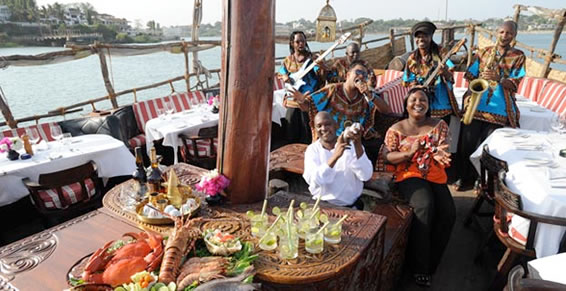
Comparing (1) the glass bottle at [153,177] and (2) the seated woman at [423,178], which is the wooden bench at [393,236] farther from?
(1) the glass bottle at [153,177]

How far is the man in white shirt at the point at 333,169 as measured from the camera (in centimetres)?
272

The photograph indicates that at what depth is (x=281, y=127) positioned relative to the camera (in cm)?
705

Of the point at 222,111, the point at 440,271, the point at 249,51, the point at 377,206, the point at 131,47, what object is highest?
the point at 131,47

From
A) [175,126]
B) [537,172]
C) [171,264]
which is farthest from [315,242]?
[175,126]

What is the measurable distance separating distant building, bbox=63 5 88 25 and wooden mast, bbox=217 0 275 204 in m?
47.9

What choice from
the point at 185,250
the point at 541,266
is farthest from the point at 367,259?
the point at 185,250

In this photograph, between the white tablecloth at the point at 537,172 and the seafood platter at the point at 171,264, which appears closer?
the seafood platter at the point at 171,264

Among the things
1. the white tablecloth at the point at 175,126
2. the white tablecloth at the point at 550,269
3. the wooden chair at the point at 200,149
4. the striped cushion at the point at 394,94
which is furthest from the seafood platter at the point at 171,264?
the striped cushion at the point at 394,94

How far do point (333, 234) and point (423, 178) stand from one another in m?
1.47

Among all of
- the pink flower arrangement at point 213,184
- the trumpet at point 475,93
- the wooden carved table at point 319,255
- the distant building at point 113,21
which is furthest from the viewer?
the distant building at point 113,21

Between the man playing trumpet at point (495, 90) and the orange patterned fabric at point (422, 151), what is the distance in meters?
1.74

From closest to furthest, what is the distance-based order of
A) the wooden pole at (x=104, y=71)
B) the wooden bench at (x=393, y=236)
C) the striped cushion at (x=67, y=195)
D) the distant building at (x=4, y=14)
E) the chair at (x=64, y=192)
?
the wooden bench at (x=393, y=236) → the chair at (x=64, y=192) → the striped cushion at (x=67, y=195) → the wooden pole at (x=104, y=71) → the distant building at (x=4, y=14)

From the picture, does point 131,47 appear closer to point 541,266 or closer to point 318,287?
point 318,287

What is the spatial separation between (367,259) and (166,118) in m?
4.49
